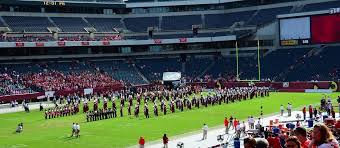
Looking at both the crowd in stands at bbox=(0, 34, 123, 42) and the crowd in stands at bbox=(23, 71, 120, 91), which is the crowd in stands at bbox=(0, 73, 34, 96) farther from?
the crowd in stands at bbox=(0, 34, 123, 42)

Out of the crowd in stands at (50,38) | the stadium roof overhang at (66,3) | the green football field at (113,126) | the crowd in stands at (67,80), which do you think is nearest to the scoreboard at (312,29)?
the green football field at (113,126)

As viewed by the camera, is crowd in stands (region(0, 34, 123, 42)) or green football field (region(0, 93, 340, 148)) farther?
crowd in stands (region(0, 34, 123, 42))

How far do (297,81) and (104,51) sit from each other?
28.3 m

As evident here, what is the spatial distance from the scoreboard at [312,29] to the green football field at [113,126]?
16.9 meters

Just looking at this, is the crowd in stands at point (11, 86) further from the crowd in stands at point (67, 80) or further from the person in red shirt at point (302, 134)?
the person in red shirt at point (302, 134)

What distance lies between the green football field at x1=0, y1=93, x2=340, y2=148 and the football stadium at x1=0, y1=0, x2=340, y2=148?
0.10 meters

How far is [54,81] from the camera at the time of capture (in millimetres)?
58250

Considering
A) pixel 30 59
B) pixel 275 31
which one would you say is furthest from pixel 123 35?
pixel 275 31

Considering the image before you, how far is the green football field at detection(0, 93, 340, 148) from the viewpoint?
85.1 ft

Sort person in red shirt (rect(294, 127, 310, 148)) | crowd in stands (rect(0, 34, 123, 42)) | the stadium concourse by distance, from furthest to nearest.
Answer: crowd in stands (rect(0, 34, 123, 42)), the stadium concourse, person in red shirt (rect(294, 127, 310, 148))

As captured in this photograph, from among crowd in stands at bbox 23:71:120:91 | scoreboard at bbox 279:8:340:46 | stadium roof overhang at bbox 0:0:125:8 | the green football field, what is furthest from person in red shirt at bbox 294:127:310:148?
stadium roof overhang at bbox 0:0:125:8

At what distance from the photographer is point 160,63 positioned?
73.2 meters

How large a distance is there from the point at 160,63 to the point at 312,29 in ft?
79.4

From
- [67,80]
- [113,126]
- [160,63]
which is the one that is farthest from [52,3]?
[113,126]
